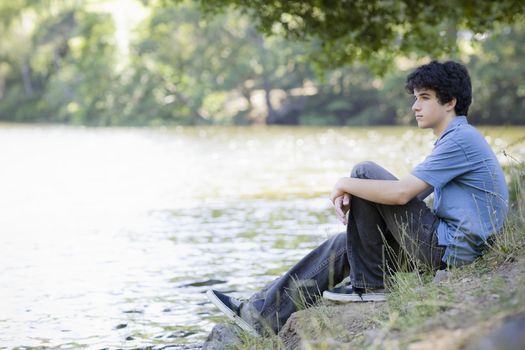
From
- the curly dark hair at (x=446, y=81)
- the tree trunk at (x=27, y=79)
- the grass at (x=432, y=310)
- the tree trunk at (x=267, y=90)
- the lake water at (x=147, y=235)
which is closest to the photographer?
the grass at (x=432, y=310)

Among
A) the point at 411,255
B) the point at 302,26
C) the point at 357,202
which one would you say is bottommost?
the point at 411,255

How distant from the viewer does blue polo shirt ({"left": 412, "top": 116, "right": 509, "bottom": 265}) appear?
15.9ft

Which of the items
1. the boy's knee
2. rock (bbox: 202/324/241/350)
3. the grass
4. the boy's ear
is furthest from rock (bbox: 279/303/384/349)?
Answer: the boy's ear

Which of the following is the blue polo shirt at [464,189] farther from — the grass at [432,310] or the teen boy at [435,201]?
the grass at [432,310]

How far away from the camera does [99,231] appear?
38.3 ft

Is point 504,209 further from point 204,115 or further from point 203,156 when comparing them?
point 204,115

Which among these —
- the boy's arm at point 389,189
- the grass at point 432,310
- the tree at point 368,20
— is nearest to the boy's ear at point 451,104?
the boy's arm at point 389,189

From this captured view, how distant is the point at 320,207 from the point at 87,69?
4369cm

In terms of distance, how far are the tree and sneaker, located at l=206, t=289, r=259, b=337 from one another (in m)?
6.13

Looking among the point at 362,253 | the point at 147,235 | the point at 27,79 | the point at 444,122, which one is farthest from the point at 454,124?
the point at 27,79

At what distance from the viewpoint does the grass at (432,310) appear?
343 centimetres

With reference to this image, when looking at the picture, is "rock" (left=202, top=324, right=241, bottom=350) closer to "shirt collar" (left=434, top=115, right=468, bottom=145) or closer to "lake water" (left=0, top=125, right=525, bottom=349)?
"lake water" (left=0, top=125, right=525, bottom=349)

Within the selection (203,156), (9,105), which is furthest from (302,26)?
(9,105)

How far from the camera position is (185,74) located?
165 feet
